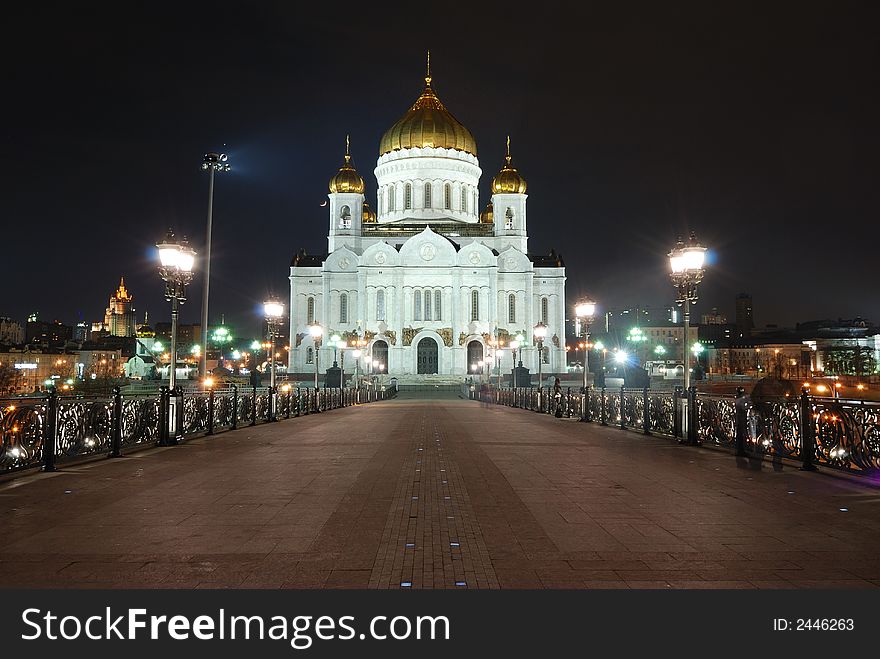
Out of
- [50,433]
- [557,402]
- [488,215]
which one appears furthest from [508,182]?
[50,433]

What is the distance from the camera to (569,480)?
34.8ft

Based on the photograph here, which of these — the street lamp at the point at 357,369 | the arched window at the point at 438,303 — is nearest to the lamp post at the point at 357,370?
the street lamp at the point at 357,369

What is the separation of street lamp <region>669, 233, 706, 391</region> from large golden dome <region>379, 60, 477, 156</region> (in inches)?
2740

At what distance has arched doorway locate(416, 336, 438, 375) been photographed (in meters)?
78.6

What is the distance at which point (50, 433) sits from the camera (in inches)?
458

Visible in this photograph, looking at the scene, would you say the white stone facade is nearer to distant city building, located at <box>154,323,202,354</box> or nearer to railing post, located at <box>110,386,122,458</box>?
railing post, located at <box>110,386,122,458</box>

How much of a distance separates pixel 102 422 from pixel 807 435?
42.0 feet

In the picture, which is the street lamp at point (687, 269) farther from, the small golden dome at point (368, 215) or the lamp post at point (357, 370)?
the small golden dome at point (368, 215)

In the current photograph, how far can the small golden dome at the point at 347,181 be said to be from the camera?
279ft

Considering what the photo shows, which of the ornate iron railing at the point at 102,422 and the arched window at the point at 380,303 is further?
the arched window at the point at 380,303

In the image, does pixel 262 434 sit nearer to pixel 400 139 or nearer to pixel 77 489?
pixel 77 489

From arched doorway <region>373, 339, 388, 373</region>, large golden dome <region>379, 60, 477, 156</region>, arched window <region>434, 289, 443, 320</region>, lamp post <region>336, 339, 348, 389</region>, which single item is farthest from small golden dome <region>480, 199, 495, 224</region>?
lamp post <region>336, 339, 348, 389</region>

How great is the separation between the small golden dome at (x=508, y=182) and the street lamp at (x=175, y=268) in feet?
228

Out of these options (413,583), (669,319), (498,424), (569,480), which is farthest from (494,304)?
(669,319)
